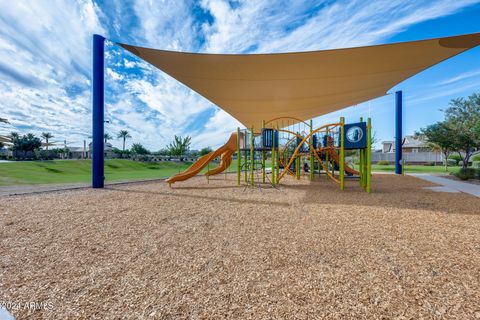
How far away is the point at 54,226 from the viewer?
8.94ft

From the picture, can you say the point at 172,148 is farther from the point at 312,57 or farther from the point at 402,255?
the point at 402,255

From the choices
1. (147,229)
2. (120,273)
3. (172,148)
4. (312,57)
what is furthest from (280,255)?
(172,148)

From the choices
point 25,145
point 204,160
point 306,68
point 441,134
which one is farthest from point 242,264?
point 25,145

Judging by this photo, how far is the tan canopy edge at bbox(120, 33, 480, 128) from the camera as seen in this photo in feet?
14.2

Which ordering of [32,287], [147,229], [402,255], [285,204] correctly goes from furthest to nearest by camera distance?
[285,204]
[147,229]
[402,255]
[32,287]

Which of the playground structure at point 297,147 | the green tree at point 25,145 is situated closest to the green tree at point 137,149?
the green tree at point 25,145

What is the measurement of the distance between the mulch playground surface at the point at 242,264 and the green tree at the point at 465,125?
853cm

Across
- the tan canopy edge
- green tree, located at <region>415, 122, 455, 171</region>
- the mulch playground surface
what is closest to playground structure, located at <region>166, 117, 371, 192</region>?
the tan canopy edge

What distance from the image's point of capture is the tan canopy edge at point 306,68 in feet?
14.2

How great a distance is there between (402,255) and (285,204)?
7.18ft

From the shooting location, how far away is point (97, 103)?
5730 millimetres

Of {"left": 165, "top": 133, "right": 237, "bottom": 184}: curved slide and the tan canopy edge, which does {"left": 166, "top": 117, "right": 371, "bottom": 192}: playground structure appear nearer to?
{"left": 165, "top": 133, "right": 237, "bottom": 184}: curved slide

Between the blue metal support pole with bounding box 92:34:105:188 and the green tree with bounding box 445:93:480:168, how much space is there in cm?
1336

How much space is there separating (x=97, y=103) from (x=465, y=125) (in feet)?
49.2
